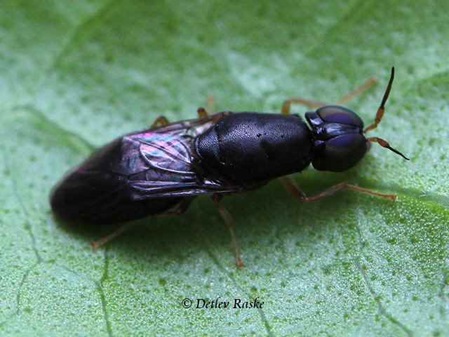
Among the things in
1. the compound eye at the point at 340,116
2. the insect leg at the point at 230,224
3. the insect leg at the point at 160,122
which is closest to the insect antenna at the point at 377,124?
the compound eye at the point at 340,116

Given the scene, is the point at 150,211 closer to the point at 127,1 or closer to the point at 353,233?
the point at 353,233

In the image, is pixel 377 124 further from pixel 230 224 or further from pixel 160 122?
pixel 160 122

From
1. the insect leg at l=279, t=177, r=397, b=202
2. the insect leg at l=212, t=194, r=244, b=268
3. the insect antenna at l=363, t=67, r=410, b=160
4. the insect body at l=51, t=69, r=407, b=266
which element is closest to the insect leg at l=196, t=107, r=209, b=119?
the insect body at l=51, t=69, r=407, b=266

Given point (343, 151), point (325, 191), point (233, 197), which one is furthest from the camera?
point (233, 197)

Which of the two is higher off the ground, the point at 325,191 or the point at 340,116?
the point at 340,116

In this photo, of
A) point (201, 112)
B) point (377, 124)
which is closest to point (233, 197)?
point (201, 112)

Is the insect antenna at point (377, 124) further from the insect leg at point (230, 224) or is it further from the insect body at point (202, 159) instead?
the insect leg at point (230, 224)

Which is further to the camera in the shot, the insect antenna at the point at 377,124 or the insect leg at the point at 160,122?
the insect leg at the point at 160,122
